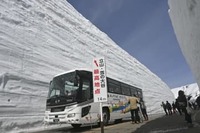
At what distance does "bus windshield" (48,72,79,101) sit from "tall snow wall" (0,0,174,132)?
9.06ft

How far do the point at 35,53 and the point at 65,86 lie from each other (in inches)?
293

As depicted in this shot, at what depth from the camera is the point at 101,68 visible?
6.72 m

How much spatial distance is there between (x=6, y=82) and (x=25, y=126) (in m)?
2.50

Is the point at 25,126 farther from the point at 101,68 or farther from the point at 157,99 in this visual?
the point at 157,99

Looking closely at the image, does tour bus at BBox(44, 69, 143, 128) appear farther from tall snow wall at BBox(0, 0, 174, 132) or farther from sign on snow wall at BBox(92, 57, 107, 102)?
sign on snow wall at BBox(92, 57, 107, 102)

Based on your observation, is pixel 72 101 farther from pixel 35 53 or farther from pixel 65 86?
pixel 35 53

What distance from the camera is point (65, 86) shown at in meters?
10.4

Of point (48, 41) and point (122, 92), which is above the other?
point (48, 41)

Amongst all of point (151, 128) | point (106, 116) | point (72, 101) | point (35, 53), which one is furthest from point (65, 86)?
point (35, 53)

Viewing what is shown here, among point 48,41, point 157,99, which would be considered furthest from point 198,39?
point 157,99

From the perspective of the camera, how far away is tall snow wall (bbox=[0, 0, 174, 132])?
12398 millimetres

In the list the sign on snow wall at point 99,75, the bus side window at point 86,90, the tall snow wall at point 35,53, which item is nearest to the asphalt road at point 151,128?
the bus side window at point 86,90

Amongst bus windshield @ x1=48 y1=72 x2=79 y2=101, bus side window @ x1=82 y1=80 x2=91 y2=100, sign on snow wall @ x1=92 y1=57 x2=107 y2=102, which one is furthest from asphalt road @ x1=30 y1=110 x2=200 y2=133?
sign on snow wall @ x1=92 y1=57 x2=107 y2=102

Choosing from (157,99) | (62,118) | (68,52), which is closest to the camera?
(62,118)
